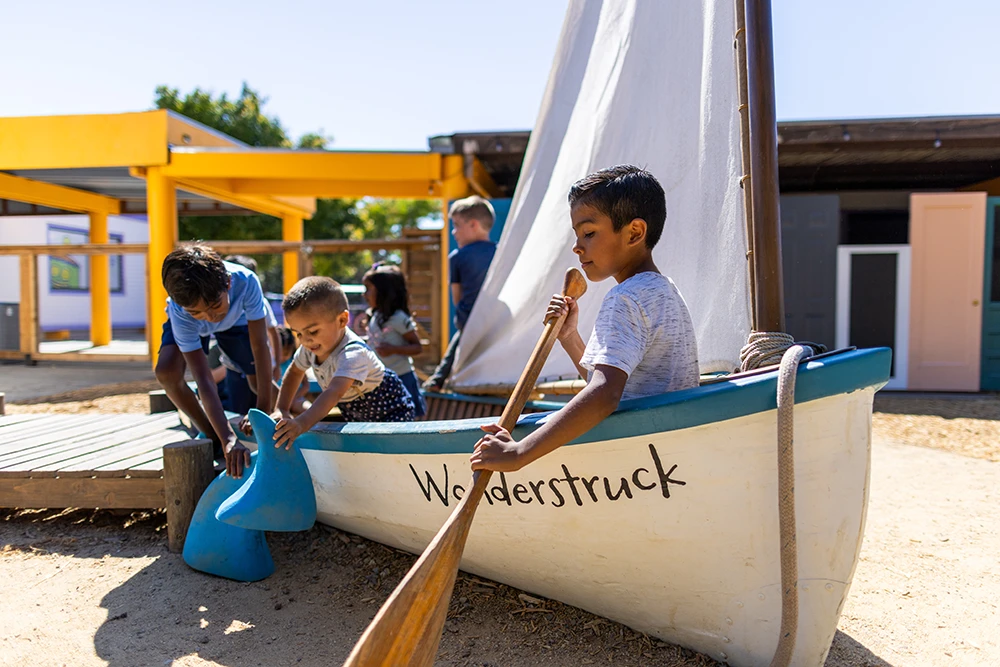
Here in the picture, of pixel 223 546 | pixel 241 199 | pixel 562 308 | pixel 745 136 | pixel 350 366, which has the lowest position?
pixel 223 546

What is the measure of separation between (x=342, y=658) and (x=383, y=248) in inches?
272

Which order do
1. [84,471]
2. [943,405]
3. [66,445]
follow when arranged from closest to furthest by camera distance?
[84,471]
[66,445]
[943,405]

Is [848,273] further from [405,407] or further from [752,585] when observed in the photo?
[752,585]

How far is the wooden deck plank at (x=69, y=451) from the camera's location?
10.3 ft

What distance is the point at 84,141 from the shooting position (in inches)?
348

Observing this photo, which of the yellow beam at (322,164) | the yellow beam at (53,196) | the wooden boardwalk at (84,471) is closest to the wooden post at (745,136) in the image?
the wooden boardwalk at (84,471)

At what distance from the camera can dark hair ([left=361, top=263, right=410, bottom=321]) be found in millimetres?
3932

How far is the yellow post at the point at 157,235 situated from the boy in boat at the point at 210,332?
5.96 meters

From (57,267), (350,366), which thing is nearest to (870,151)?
(350,366)

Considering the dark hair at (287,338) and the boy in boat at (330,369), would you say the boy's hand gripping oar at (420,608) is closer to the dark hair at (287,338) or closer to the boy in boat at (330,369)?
the boy in boat at (330,369)

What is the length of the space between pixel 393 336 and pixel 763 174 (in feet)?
7.80

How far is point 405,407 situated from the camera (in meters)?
3.05

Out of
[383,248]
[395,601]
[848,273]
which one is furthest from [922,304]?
[395,601]

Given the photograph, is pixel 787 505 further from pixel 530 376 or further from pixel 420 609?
pixel 420 609
